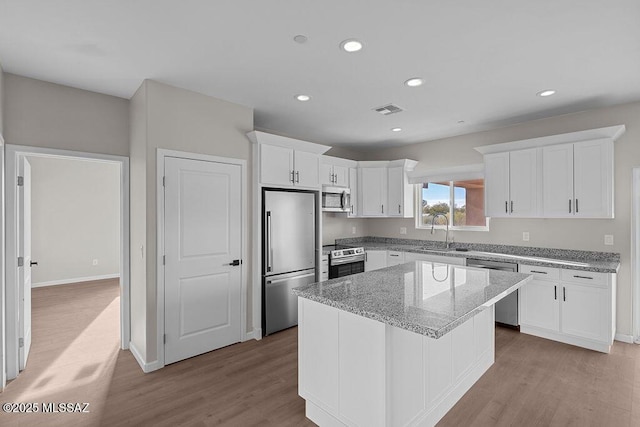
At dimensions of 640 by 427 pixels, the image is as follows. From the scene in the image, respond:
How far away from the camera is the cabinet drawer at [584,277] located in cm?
319

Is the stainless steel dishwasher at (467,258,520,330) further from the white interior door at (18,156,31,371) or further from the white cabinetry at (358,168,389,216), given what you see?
the white interior door at (18,156,31,371)

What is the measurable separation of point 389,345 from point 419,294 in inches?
19.1

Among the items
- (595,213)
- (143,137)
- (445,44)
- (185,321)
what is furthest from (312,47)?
(595,213)

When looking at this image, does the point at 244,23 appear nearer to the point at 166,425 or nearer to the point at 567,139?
the point at 166,425

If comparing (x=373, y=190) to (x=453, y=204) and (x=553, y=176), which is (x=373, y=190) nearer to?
(x=453, y=204)

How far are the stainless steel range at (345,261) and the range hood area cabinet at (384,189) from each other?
33.5 inches

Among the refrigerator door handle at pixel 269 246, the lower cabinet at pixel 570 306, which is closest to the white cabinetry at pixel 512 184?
the lower cabinet at pixel 570 306

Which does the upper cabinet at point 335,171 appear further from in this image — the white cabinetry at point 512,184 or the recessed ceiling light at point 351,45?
the recessed ceiling light at point 351,45

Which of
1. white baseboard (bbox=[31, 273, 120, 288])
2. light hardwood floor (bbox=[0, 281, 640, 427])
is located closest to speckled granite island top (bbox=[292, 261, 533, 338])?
light hardwood floor (bbox=[0, 281, 640, 427])

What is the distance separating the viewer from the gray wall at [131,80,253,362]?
2920 mm

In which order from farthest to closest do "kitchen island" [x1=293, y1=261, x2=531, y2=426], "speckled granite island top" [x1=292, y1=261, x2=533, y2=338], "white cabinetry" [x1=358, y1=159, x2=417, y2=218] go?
1. "white cabinetry" [x1=358, y1=159, x2=417, y2=218]
2. "kitchen island" [x1=293, y1=261, x2=531, y2=426]
3. "speckled granite island top" [x1=292, y1=261, x2=533, y2=338]

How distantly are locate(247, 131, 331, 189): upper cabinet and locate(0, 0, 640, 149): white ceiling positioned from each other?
0.42 metres

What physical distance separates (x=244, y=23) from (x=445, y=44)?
57.1 inches

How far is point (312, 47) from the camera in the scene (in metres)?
2.35
